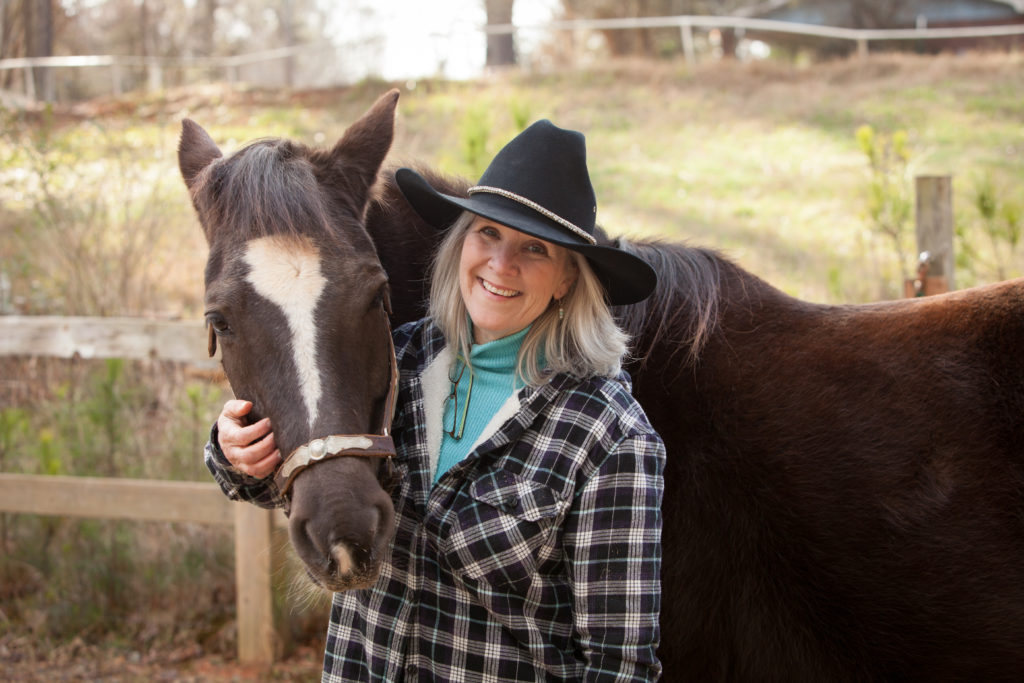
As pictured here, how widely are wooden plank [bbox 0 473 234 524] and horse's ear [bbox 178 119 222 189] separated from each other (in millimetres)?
1996

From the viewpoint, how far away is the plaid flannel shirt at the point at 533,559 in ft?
5.41

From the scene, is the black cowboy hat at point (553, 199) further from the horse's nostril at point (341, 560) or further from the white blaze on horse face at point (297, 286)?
the horse's nostril at point (341, 560)

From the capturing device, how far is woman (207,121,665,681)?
167 centimetres

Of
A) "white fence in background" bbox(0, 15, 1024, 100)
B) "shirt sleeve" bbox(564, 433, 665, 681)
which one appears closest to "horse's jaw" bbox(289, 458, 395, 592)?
"shirt sleeve" bbox(564, 433, 665, 681)

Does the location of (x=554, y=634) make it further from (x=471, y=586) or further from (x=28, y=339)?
(x=28, y=339)

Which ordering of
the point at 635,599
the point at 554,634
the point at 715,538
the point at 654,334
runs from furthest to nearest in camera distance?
the point at 654,334, the point at 715,538, the point at 554,634, the point at 635,599

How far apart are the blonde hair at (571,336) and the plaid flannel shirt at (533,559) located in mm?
49

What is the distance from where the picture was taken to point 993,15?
23500mm

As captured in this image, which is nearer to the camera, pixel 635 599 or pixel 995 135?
pixel 635 599

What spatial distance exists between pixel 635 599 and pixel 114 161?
632cm

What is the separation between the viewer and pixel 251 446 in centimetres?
179

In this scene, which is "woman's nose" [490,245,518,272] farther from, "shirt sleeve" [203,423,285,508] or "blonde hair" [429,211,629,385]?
"shirt sleeve" [203,423,285,508]

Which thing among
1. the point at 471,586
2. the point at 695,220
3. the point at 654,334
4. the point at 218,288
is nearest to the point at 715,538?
the point at 654,334

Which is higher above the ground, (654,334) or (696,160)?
(696,160)
